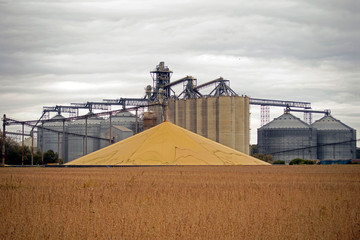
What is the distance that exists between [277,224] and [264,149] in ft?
363

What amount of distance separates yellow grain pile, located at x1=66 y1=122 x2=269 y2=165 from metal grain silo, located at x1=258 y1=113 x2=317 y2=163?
169ft

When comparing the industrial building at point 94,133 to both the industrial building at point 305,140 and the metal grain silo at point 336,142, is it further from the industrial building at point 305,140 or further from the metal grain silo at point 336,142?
the metal grain silo at point 336,142

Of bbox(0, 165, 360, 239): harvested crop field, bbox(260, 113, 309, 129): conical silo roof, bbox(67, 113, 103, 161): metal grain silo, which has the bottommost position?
bbox(0, 165, 360, 239): harvested crop field

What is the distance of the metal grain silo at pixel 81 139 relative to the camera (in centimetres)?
12056

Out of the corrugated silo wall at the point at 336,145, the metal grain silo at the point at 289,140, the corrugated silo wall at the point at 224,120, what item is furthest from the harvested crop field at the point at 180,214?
the corrugated silo wall at the point at 336,145

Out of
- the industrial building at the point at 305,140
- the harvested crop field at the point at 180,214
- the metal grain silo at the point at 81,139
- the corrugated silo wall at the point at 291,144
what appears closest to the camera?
the harvested crop field at the point at 180,214

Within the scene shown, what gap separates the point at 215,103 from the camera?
4075 inches

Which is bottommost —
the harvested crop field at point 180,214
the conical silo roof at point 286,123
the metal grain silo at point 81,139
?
the harvested crop field at point 180,214

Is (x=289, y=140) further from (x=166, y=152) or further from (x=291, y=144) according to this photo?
(x=166, y=152)

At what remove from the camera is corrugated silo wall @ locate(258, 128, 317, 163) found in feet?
387

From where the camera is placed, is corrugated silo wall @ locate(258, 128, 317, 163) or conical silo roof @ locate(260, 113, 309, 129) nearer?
corrugated silo wall @ locate(258, 128, 317, 163)

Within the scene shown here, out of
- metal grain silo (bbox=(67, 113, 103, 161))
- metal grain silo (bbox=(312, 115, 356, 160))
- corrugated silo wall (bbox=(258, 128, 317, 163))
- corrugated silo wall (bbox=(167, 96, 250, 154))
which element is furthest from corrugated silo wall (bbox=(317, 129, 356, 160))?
metal grain silo (bbox=(67, 113, 103, 161))

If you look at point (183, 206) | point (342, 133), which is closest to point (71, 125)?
point (342, 133)

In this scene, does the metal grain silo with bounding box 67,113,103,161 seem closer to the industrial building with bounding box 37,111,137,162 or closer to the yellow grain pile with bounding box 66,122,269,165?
the industrial building with bounding box 37,111,137,162
